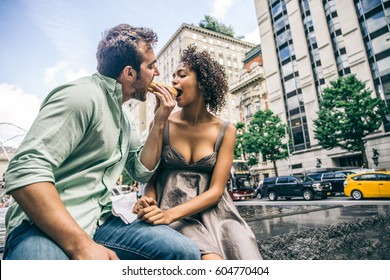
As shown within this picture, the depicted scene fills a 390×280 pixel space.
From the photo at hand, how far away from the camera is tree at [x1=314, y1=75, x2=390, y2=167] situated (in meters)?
17.4

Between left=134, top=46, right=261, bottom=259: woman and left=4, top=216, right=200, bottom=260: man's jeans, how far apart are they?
74 millimetres

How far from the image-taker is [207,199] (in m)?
1.34

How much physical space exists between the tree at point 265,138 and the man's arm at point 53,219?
23.6m

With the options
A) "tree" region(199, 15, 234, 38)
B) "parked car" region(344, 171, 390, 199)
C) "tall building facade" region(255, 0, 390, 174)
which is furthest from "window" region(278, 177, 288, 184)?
"tall building facade" region(255, 0, 390, 174)

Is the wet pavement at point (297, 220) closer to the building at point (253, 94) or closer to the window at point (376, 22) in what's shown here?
the window at point (376, 22)

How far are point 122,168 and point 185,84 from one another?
71cm

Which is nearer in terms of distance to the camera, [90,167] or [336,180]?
[90,167]

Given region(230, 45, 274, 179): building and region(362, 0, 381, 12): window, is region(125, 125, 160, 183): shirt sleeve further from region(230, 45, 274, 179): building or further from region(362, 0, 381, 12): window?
region(230, 45, 274, 179): building

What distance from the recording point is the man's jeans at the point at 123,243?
34.5 inches

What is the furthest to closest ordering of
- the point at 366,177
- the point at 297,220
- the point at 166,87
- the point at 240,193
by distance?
the point at 240,193, the point at 366,177, the point at 297,220, the point at 166,87

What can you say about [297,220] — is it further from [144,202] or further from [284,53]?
[284,53]

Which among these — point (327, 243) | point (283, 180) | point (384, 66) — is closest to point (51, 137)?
point (327, 243)

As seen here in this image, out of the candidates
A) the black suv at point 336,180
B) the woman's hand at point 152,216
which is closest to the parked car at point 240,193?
the black suv at point 336,180
